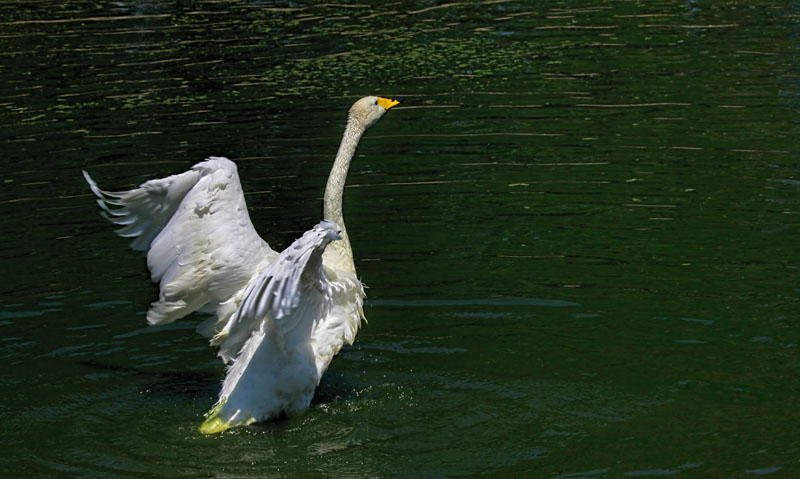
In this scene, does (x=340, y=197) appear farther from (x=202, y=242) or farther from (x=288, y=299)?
(x=288, y=299)

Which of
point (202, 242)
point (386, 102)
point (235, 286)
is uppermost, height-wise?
point (386, 102)

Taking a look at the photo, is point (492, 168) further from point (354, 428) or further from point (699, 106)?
point (354, 428)

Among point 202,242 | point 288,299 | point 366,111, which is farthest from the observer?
point 366,111

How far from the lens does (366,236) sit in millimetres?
10680

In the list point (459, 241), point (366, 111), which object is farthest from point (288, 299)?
point (459, 241)

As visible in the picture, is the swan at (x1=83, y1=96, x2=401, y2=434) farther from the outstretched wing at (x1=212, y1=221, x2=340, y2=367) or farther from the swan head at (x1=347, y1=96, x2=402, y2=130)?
the swan head at (x1=347, y1=96, x2=402, y2=130)

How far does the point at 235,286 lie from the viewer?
7750 millimetres

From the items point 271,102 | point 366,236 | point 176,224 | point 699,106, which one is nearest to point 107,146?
point 271,102

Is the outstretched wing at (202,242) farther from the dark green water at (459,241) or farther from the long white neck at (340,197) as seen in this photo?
the dark green water at (459,241)

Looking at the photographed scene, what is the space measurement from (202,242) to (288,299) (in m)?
1.54

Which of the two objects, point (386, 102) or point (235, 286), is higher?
point (386, 102)

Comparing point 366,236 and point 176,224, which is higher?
point 176,224

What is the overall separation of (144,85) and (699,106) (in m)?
7.93

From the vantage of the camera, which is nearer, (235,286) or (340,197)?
(235,286)
